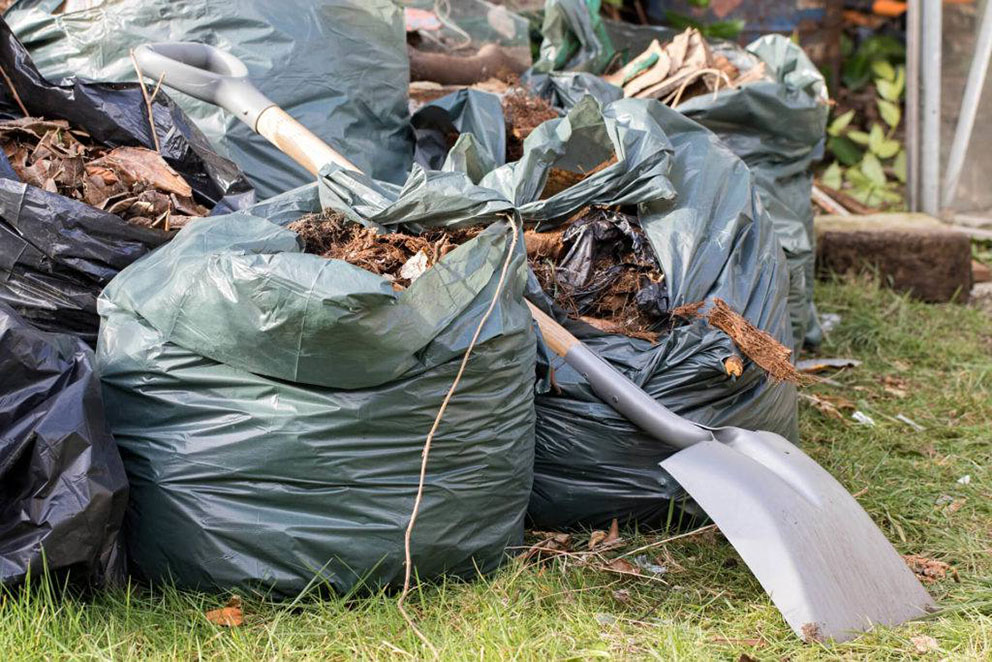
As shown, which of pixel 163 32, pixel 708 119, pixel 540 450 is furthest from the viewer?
pixel 708 119

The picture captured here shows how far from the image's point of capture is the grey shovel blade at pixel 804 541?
6.54 ft

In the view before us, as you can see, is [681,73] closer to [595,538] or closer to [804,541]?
[595,538]

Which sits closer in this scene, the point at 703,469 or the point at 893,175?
the point at 703,469

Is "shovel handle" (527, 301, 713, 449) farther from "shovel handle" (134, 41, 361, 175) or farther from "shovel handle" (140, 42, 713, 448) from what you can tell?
"shovel handle" (134, 41, 361, 175)

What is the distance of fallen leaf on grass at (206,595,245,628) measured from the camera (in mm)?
1963

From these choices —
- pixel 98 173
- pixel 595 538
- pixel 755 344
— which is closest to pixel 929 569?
pixel 755 344

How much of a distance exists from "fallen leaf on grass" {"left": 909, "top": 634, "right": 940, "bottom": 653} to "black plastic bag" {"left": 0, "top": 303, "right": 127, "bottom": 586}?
56.6 inches

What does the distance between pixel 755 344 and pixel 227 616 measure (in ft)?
→ 4.24

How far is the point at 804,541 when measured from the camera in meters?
2.10

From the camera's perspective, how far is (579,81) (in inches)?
138

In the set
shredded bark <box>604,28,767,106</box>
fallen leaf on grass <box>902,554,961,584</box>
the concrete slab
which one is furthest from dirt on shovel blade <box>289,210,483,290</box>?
the concrete slab

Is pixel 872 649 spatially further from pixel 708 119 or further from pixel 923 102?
pixel 923 102

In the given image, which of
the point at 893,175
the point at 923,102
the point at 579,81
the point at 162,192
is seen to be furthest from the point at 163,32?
the point at 893,175

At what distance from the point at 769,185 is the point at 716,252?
0.97 meters
